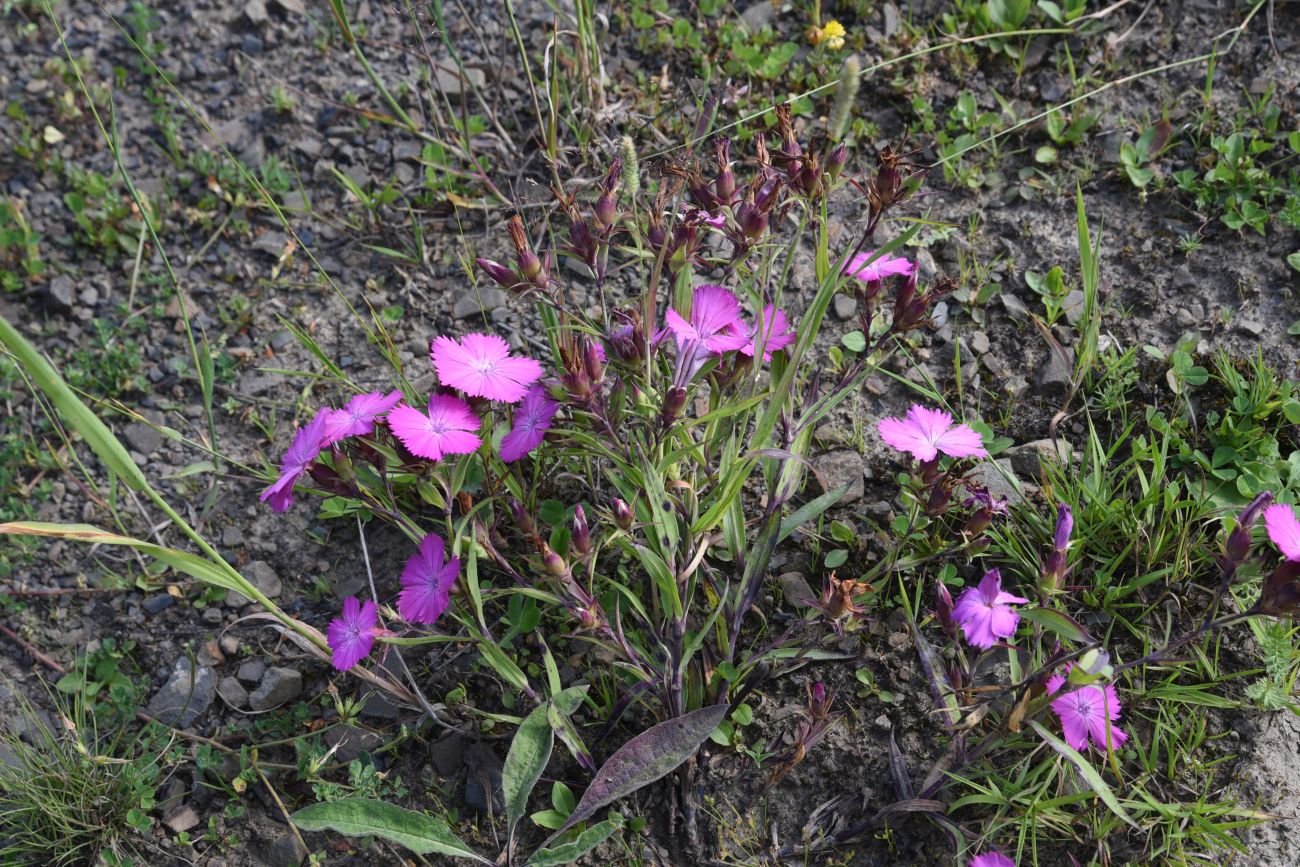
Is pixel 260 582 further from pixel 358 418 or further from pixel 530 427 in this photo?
pixel 530 427

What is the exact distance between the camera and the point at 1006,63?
9.57 feet

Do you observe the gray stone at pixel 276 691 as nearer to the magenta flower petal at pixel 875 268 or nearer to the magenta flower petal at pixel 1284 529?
the magenta flower petal at pixel 875 268

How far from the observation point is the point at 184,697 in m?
2.21

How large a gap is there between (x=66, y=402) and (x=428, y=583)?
70 cm

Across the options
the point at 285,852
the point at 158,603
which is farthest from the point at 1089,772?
the point at 158,603

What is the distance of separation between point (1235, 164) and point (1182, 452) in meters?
0.89

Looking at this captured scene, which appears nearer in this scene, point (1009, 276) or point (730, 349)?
point (730, 349)

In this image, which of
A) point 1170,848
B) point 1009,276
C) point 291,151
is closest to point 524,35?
point 291,151

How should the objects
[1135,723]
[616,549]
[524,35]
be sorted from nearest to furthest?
[1135,723] < [616,549] < [524,35]

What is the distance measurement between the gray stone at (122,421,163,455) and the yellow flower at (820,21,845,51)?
6.60 ft

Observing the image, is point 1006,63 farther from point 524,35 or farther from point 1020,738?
point 1020,738

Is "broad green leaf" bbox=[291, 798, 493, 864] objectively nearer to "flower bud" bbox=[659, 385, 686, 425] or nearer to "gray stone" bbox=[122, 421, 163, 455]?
"flower bud" bbox=[659, 385, 686, 425]

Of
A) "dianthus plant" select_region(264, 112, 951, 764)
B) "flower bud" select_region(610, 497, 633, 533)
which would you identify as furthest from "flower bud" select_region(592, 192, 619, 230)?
"flower bud" select_region(610, 497, 633, 533)

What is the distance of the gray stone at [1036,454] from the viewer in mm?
2215
